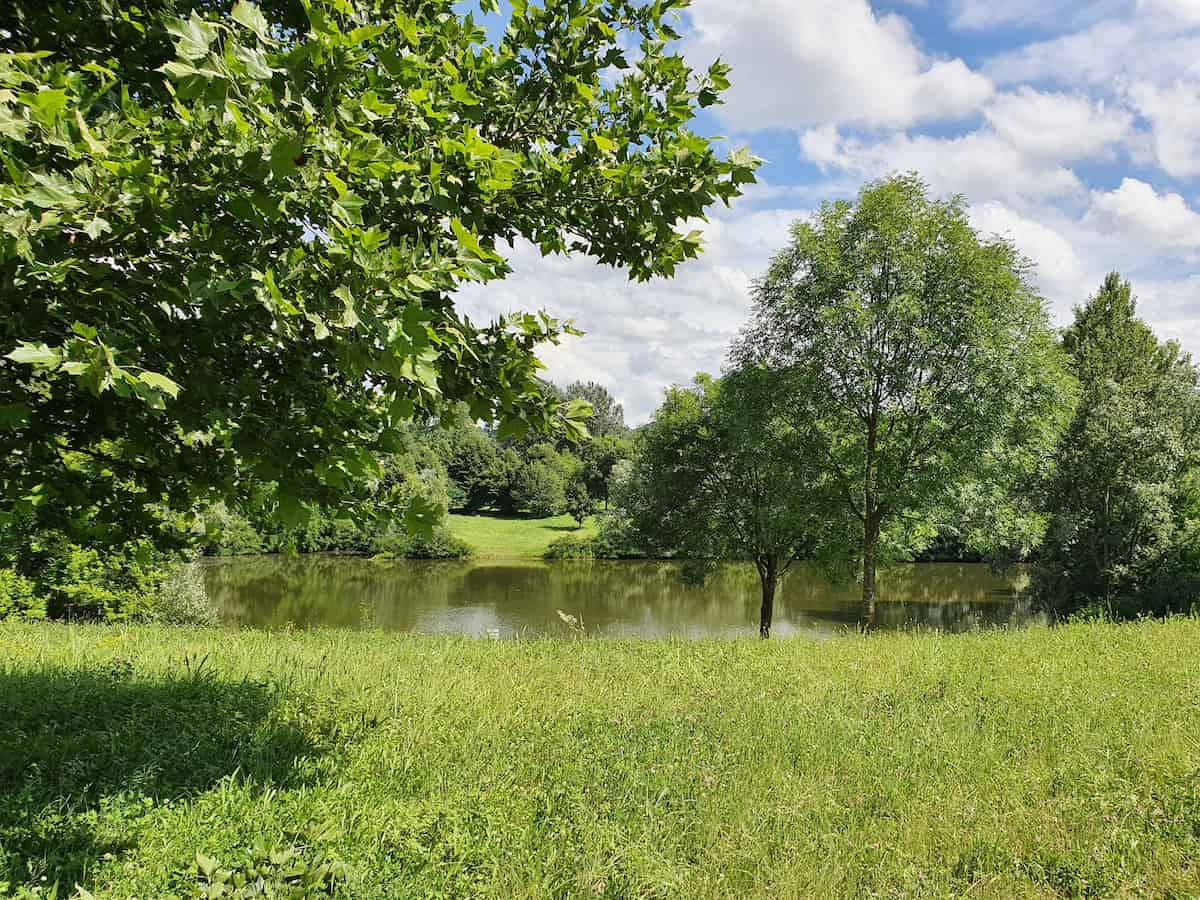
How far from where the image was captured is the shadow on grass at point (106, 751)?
3.40 m

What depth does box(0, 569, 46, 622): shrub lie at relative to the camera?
13.6 metres

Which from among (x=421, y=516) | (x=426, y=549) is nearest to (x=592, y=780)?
(x=421, y=516)

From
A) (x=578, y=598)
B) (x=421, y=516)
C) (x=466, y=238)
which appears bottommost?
(x=578, y=598)

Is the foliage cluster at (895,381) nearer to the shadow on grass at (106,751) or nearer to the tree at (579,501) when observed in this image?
the shadow on grass at (106,751)

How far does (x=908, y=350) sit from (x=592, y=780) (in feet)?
42.2

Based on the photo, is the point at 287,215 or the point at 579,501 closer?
the point at 287,215

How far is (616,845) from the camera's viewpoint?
3826mm

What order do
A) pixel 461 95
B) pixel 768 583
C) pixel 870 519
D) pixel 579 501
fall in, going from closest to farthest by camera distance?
pixel 461 95 → pixel 870 519 → pixel 768 583 → pixel 579 501

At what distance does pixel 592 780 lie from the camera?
179 inches

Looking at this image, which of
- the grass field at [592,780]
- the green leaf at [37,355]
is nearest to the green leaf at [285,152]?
the green leaf at [37,355]

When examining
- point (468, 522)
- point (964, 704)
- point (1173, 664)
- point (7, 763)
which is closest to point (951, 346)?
point (1173, 664)

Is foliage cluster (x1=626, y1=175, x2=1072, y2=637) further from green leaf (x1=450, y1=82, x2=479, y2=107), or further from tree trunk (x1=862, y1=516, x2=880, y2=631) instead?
green leaf (x1=450, y1=82, x2=479, y2=107)

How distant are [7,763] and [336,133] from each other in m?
4.41

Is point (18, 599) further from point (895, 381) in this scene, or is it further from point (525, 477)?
point (525, 477)
